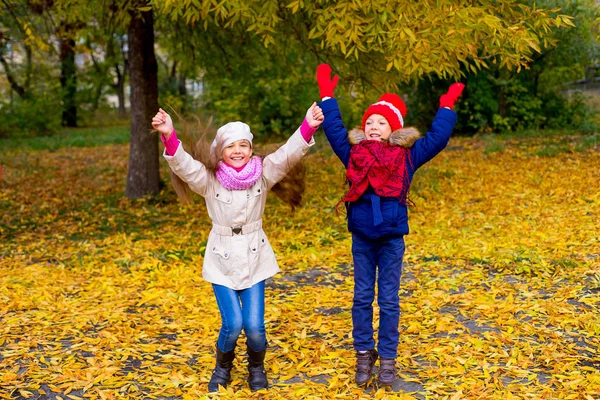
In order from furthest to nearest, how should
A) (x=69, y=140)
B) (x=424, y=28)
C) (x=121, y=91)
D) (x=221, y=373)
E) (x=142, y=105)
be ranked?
(x=121, y=91)
(x=69, y=140)
(x=142, y=105)
(x=424, y=28)
(x=221, y=373)

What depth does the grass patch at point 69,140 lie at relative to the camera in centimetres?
1850

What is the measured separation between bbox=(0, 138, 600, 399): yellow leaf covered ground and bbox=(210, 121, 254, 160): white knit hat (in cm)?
146

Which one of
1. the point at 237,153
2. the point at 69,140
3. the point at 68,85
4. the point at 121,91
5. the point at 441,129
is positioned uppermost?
the point at 121,91

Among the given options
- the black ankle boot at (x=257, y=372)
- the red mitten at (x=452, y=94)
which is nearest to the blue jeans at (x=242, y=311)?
the black ankle boot at (x=257, y=372)

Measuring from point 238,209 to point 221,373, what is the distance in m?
1.06

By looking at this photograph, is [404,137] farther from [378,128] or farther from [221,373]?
[221,373]

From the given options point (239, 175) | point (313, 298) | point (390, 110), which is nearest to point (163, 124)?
point (239, 175)

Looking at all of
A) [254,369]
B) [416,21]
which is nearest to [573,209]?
[416,21]

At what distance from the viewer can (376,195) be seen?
3896 mm

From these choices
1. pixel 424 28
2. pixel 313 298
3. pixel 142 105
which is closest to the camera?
pixel 313 298

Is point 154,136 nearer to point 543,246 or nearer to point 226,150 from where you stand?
point 543,246

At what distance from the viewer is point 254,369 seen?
13.6 feet

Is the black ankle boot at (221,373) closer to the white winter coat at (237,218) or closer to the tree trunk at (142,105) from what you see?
the white winter coat at (237,218)

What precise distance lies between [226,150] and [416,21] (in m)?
2.88
